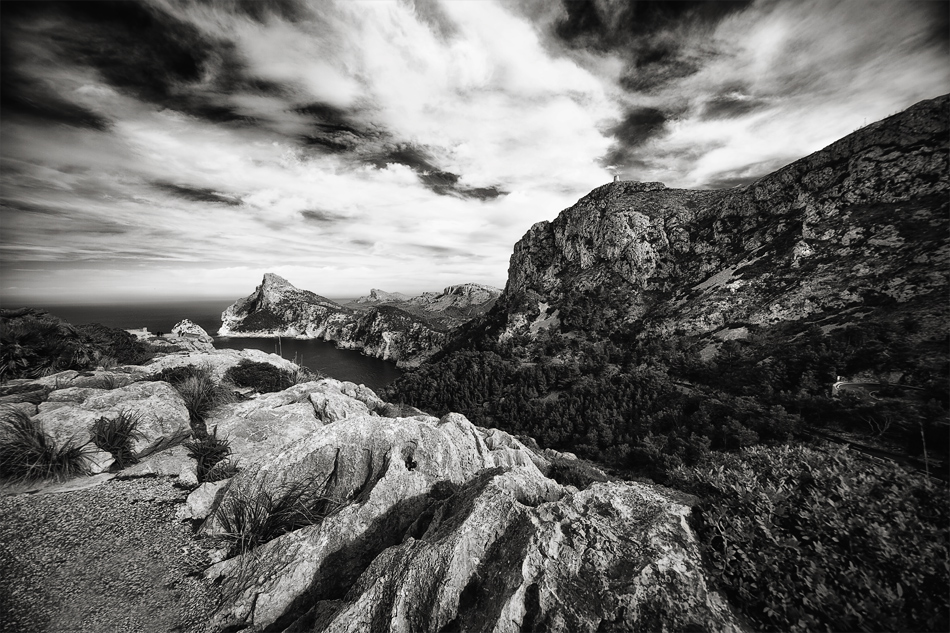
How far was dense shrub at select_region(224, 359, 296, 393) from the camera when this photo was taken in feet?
57.0

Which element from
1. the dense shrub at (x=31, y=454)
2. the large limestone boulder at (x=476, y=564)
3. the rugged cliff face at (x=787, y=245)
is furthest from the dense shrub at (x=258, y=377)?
the rugged cliff face at (x=787, y=245)

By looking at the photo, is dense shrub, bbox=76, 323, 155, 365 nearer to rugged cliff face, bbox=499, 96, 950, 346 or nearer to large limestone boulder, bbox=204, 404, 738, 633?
large limestone boulder, bbox=204, 404, 738, 633

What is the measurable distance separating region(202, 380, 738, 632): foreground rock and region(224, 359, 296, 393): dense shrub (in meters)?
10.5

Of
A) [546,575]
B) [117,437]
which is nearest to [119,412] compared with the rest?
[117,437]

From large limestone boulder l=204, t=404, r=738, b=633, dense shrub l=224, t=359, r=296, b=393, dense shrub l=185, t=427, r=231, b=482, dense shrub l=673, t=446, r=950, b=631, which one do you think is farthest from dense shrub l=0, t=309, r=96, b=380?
dense shrub l=673, t=446, r=950, b=631

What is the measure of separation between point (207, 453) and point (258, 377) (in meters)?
9.64

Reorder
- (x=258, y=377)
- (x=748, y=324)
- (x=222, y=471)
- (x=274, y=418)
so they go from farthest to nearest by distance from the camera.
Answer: (x=748, y=324)
(x=258, y=377)
(x=274, y=418)
(x=222, y=471)

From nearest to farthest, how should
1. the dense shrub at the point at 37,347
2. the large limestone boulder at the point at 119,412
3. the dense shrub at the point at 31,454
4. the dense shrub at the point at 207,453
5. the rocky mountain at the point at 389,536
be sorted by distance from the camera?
the rocky mountain at the point at 389,536 < the dense shrub at the point at 31,454 < the large limestone boulder at the point at 119,412 < the dense shrub at the point at 207,453 < the dense shrub at the point at 37,347

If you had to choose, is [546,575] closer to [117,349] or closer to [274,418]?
[274,418]

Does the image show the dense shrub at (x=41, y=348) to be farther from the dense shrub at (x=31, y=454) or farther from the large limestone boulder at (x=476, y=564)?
the large limestone boulder at (x=476, y=564)

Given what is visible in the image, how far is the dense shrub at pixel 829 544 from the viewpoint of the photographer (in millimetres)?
3027

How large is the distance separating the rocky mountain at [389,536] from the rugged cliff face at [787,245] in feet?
219

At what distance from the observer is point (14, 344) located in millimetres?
12969

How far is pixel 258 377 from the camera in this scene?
17.9 meters
